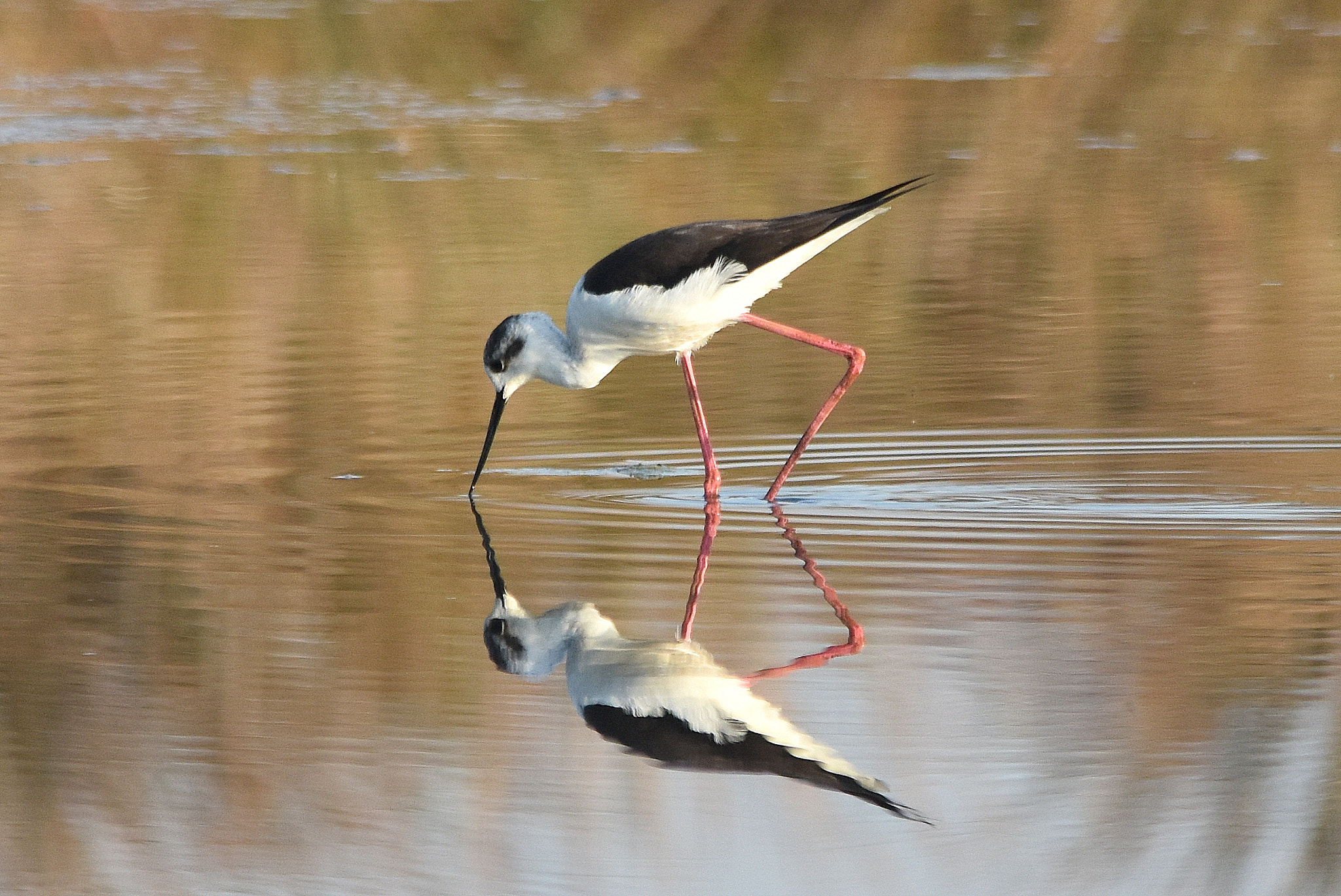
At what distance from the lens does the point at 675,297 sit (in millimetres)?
5770

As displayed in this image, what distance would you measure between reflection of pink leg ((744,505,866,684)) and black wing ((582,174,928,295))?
1108 mm

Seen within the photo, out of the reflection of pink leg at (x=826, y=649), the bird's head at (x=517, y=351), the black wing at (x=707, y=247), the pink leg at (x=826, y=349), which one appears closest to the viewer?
the reflection of pink leg at (x=826, y=649)

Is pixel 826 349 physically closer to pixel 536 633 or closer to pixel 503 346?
pixel 503 346

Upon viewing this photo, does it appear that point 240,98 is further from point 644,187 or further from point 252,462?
point 252,462

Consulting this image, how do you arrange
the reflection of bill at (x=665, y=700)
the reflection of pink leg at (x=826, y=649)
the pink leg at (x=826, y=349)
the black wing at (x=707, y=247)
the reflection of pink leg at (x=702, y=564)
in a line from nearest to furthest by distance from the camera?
the reflection of bill at (x=665, y=700) < the reflection of pink leg at (x=826, y=649) < the reflection of pink leg at (x=702, y=564) < the black wing at (x=707, y=247) < the pink leg at (x=826, y=349)

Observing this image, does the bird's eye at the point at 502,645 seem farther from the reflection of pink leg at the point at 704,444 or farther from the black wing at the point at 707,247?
the black wing at the point at 707,247

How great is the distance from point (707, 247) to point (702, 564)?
1.15m

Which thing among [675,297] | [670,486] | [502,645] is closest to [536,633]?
[502,645]

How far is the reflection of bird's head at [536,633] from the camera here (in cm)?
410

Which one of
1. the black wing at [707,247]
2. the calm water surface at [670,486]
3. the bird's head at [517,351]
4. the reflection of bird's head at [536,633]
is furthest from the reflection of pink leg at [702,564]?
the bird's head at [517,351]

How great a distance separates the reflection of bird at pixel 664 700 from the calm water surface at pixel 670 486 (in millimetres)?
64

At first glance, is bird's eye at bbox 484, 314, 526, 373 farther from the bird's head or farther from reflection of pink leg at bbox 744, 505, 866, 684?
reflection of pink leg at bbox 744, 505, 866, 684

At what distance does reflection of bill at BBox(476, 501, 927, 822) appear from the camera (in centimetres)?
345

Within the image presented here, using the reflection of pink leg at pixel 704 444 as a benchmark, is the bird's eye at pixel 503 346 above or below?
above
